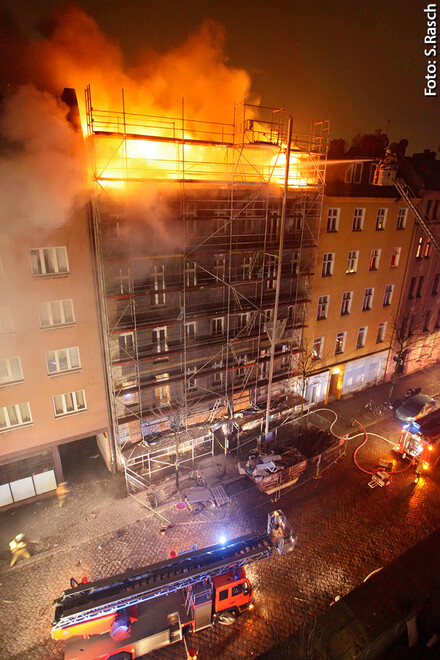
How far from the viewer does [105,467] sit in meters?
17.1

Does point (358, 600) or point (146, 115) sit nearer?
point (358, 600)

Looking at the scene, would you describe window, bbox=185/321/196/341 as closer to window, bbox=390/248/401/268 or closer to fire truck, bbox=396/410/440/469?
fire truck, bbox=396/410/440/469

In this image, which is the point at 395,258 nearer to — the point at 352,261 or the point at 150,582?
the point at 352,261

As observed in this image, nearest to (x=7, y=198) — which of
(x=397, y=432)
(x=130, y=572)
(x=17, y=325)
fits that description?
(x=17, y=325)

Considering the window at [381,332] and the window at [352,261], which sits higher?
the window at [352,261]

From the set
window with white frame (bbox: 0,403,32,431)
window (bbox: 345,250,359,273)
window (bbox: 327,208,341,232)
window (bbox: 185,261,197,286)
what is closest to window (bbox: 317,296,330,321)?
window (bbox: 345,250,359,273)

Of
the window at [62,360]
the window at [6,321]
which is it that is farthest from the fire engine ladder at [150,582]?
the window at [6,321]

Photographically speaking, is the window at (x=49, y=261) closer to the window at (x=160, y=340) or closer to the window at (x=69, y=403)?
the window at (x=160, y=340)

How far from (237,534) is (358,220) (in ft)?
52.9

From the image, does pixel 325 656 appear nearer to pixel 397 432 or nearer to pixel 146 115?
pixel 397 432

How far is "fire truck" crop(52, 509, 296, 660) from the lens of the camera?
9.45 metres

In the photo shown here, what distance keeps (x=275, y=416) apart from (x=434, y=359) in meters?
15.6

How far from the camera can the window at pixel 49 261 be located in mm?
Result: 12750

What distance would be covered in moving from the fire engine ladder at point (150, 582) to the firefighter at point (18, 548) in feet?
12.3
